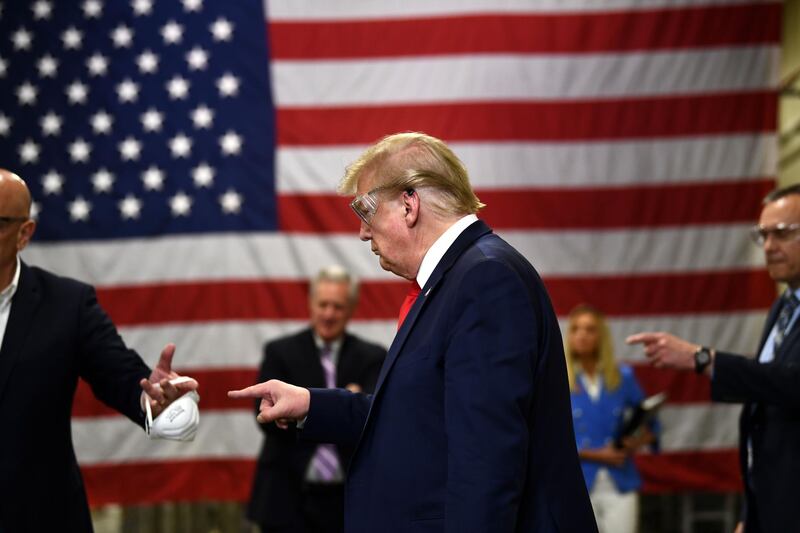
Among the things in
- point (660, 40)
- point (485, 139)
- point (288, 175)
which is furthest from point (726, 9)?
point (288, 175)

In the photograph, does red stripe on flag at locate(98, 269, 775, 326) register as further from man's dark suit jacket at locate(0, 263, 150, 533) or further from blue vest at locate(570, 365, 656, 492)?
man's dark suit jacket at locate(0, 263, 150, 533)

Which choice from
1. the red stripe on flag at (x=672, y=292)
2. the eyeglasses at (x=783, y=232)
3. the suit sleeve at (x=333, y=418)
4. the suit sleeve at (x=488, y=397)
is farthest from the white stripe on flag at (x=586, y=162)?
the suit sleeve at (x=488, y=397)

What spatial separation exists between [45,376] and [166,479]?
2.84 meters

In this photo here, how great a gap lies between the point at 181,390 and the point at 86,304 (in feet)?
1.63

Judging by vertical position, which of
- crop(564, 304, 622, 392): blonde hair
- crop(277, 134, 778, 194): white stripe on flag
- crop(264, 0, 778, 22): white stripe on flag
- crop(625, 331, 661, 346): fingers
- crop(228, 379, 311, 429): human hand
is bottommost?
crop(564, 304, 622, 392): blonde hair

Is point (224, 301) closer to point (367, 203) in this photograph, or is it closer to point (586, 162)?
point (586, 162)

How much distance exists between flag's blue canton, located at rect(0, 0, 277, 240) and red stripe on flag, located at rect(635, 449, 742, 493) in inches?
97.1

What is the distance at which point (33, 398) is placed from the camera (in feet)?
8.59

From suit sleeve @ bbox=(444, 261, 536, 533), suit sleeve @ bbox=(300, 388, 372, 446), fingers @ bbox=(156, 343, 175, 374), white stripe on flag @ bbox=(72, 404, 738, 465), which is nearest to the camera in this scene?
suit sleeve @ bbox=(444, 261, 536, 533)

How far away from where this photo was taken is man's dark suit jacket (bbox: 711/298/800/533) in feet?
9.77

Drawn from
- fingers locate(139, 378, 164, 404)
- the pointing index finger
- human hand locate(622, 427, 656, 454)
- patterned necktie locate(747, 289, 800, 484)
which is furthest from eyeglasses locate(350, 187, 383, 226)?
human hand locate(622, 427, 656, 454)

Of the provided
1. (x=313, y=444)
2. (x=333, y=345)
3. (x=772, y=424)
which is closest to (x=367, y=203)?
(x=772, y=424)

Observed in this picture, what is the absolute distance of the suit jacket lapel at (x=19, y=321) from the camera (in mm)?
2604

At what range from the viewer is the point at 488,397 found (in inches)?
70.8
